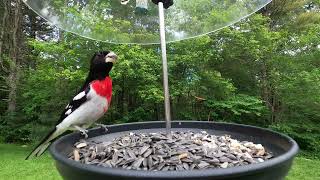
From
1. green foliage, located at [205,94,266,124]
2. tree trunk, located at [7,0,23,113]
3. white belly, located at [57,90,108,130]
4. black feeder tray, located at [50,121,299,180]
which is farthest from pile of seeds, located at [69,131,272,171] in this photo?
tree trunk, located at [7,0,23,113]

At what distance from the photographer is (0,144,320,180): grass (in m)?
4.95

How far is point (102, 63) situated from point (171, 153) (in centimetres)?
73

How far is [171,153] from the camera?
1.21m

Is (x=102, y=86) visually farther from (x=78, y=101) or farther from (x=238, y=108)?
(x=238, y=108)

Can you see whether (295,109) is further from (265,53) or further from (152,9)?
(152,9)

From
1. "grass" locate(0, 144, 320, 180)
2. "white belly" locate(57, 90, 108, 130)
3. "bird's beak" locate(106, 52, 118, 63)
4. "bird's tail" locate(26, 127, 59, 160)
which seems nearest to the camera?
"bird's beak" locate(106, 52, 118, 63)

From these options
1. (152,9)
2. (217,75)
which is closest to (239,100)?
(217,75)

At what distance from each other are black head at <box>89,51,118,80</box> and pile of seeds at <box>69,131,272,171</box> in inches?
16.5

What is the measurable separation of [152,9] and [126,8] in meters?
0.13

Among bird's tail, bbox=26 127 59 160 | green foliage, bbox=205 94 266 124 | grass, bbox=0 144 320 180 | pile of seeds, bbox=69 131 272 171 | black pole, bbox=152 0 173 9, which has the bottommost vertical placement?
grass, bbox=0 144 320 180

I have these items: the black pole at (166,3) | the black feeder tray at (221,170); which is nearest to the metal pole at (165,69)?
the black pole at (166,3)

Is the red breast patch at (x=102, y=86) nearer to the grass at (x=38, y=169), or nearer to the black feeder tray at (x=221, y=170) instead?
the black feeder tray at (x=221, y=170)

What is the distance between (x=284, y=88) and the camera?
20.9 ft

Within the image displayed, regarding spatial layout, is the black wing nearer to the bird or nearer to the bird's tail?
the bird
